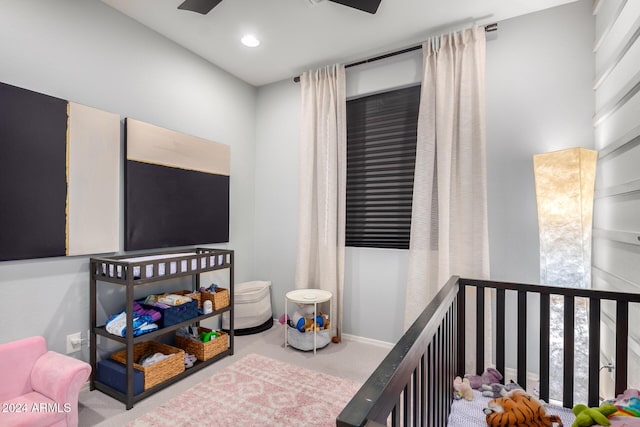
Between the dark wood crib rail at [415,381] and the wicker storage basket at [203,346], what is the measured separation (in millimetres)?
1705

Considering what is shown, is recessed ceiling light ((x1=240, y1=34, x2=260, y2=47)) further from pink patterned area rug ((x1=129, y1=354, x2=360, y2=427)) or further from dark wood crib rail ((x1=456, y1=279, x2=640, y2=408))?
pink patterned area rug ((x1=129, y1=354, x2=360, y2=427))

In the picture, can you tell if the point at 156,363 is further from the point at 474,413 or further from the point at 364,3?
the point at 364,3

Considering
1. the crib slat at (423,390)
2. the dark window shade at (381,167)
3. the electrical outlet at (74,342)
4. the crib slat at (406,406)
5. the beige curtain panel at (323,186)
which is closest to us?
the crib slat at (406,406)

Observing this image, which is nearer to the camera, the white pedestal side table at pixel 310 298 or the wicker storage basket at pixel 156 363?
the wicker storage basket at pixel 156 363

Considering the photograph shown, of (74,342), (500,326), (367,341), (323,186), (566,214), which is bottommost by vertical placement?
(367,341)

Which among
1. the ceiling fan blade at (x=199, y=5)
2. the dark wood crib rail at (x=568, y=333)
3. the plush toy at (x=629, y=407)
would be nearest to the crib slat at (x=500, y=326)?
the dark wood crib rail at (x=568, y=333)

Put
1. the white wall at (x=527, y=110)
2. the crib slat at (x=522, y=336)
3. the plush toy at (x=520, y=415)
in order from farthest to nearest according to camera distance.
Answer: the white wall at (x=527, y=110), the crib slat at (x=522, y=336), the plush toy at (x=520, y=415)

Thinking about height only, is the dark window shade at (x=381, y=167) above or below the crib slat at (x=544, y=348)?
above

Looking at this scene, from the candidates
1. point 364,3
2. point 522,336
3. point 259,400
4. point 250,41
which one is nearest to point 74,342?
point 259,400

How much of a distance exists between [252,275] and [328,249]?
3.47 feet

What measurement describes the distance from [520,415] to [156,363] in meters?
1.98

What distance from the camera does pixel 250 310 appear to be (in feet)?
9.53

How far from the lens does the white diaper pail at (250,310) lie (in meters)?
2.87

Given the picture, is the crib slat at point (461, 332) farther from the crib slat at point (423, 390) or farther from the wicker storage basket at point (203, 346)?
the wicker storage basket at point (203, 346)
